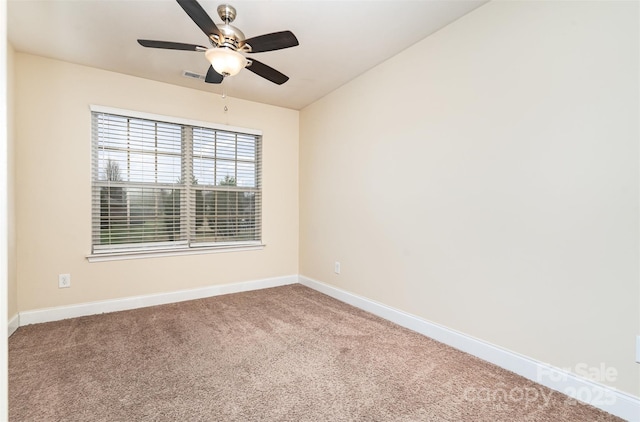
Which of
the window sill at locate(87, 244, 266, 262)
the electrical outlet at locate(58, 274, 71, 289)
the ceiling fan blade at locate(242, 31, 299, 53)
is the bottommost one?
the electrical outlet at locate(58, 274, 71, 289)

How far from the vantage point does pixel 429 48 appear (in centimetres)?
258

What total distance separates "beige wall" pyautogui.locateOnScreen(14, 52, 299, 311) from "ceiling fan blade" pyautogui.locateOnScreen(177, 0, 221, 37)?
198 centimetres

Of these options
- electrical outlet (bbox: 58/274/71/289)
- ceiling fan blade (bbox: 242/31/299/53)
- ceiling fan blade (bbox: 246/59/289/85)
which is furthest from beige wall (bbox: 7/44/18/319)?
ceiling fan blade (bbox: 242/31/299/53)

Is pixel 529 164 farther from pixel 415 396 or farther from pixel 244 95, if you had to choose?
pixel 244 95

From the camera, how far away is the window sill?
3.18 m

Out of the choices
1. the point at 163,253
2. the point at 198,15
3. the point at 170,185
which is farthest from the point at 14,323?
the point at 198,15

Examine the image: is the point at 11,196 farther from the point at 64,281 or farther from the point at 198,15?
the point at 198,15

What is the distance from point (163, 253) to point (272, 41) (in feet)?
8.84

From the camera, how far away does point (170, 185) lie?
359 centimetres

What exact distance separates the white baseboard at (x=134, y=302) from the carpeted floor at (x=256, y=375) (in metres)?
0.16

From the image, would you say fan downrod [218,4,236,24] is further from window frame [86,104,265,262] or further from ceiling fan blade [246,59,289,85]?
window frame [86,104,265,262]

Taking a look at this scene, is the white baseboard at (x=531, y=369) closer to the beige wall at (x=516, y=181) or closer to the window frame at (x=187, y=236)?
the beige wall at (x=516, y=181)

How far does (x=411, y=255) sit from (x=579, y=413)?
57.0 inches

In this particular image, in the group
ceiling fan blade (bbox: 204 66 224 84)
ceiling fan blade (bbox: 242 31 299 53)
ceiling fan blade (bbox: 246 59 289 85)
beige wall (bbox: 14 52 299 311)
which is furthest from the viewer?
beige wall (bbox: 14 52 299 311)
